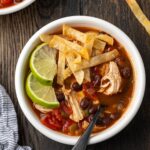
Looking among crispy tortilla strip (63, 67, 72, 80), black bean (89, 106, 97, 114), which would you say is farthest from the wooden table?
crispy tortilla strip (63, 67, 72, 80)

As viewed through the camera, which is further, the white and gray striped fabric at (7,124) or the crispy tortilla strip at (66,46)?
the white and gray striped fabric at (7,124)

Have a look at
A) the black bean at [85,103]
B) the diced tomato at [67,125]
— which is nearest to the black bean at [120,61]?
the black bean at [85,103]

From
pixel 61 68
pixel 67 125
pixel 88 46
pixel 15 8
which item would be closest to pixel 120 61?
pixel 88 46

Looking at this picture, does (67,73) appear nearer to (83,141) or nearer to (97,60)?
(97,60)

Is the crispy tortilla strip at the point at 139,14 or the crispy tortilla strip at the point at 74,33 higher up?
the crispy tortilla strip at the point at 139,14

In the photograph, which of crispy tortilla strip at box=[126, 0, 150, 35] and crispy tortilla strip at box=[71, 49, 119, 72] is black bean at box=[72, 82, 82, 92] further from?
crispy tortilla strip at box=[126, 0, 150, 35]

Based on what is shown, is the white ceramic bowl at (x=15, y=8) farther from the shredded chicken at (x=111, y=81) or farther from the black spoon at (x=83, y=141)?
the black spoon at (x=83, y=141)
